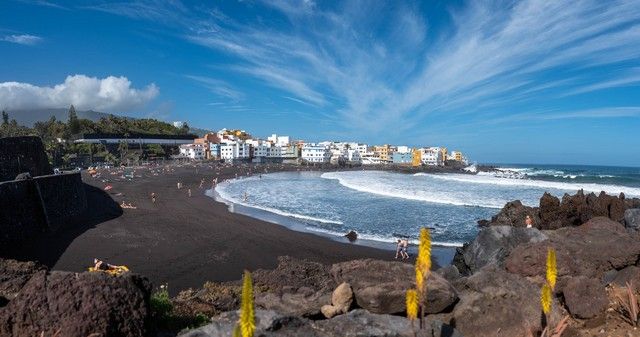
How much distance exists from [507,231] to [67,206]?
2226cm

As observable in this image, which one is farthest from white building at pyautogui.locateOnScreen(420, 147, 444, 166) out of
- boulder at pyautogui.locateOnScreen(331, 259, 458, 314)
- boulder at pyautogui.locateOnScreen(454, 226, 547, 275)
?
boulder at pyautogui.locateOnScreen(331, 259, 458, 314)

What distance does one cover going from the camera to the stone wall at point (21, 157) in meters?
22.6

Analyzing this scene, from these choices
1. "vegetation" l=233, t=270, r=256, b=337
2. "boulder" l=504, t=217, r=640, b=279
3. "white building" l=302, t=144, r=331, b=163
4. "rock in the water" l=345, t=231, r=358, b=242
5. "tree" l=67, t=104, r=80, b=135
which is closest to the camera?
"vegetation" l=233, t=270, r=256, b=337

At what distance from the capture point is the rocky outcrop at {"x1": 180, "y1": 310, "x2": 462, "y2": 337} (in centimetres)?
462

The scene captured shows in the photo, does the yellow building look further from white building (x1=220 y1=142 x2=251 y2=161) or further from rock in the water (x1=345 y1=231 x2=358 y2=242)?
rock in the water (x1=345 y1=231 x2=358 y2=242)

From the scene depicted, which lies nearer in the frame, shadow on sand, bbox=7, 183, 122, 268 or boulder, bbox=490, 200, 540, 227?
shadow on sand, bbox=7, 183, 122, 268

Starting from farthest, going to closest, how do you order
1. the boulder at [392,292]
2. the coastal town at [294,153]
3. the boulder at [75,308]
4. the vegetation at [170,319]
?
1. the coastal town at [294,153]
2. the vegetation at [170,319]
3. the boulder at [392,292]
4. the boulder at [75,308]

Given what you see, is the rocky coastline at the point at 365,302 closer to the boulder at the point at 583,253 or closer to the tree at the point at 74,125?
the boulder at the point at 583,253

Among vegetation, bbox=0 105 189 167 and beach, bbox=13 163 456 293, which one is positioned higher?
vegetation, bbox=0 105 189 167

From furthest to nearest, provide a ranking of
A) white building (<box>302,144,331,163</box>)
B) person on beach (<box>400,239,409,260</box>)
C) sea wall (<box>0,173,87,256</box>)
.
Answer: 1. white building (<box>302,144,331,163</box>)
2. person on beach (<box>400,239,409,260</box>)
3. sea wall (<box>0,173,87,256</box>)

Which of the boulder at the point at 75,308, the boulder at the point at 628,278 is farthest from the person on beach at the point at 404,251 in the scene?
the boulder at the point at 75,308

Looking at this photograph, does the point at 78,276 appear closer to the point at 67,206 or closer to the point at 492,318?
the point at 492,318

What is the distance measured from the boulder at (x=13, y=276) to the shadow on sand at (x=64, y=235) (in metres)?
9.07

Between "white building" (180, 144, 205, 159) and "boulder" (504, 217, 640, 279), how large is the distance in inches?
4371
